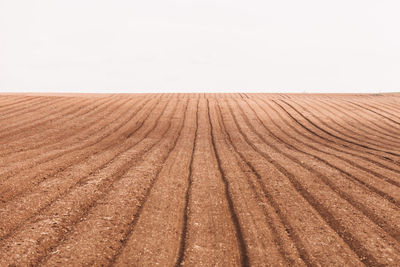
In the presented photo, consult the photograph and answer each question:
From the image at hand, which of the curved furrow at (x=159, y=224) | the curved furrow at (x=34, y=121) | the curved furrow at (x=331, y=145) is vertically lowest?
the curved furrow at (x=331, y=145)

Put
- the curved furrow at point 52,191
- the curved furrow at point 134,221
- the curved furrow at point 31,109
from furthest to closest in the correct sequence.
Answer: the curved furrow at point 31,109
the curved furrow at point 52,191
the curved furrow at point 134,221

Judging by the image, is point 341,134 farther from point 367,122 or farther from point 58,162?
point 58,162

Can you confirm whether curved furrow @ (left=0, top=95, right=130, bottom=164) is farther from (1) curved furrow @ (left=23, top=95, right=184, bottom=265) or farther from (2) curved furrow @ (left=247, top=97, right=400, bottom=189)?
(2) curved furrow @ (left=247, top=97, right=400, bottom=189)

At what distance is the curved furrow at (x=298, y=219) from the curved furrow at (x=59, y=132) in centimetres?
681

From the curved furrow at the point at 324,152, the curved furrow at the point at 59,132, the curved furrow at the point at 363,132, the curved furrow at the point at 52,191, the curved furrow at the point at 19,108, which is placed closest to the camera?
the curved furrow at the point at 52,191

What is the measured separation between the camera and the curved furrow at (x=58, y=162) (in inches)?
197

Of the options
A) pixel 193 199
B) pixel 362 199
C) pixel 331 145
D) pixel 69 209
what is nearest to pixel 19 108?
pixel 69 209

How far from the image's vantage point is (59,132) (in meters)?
11.1

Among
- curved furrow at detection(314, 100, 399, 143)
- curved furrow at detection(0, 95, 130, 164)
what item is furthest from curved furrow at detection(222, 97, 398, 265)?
curved furrow at detection(314, 100, 399, 143)

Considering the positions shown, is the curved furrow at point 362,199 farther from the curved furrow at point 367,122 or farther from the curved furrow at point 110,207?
the curved furrow at point 367,122

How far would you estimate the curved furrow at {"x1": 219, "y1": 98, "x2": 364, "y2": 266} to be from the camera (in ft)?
11.2

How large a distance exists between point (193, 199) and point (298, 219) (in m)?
1.80

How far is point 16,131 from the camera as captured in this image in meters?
10.5

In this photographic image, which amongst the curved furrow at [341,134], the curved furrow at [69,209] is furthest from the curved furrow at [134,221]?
the curved furrow at [341,134]
